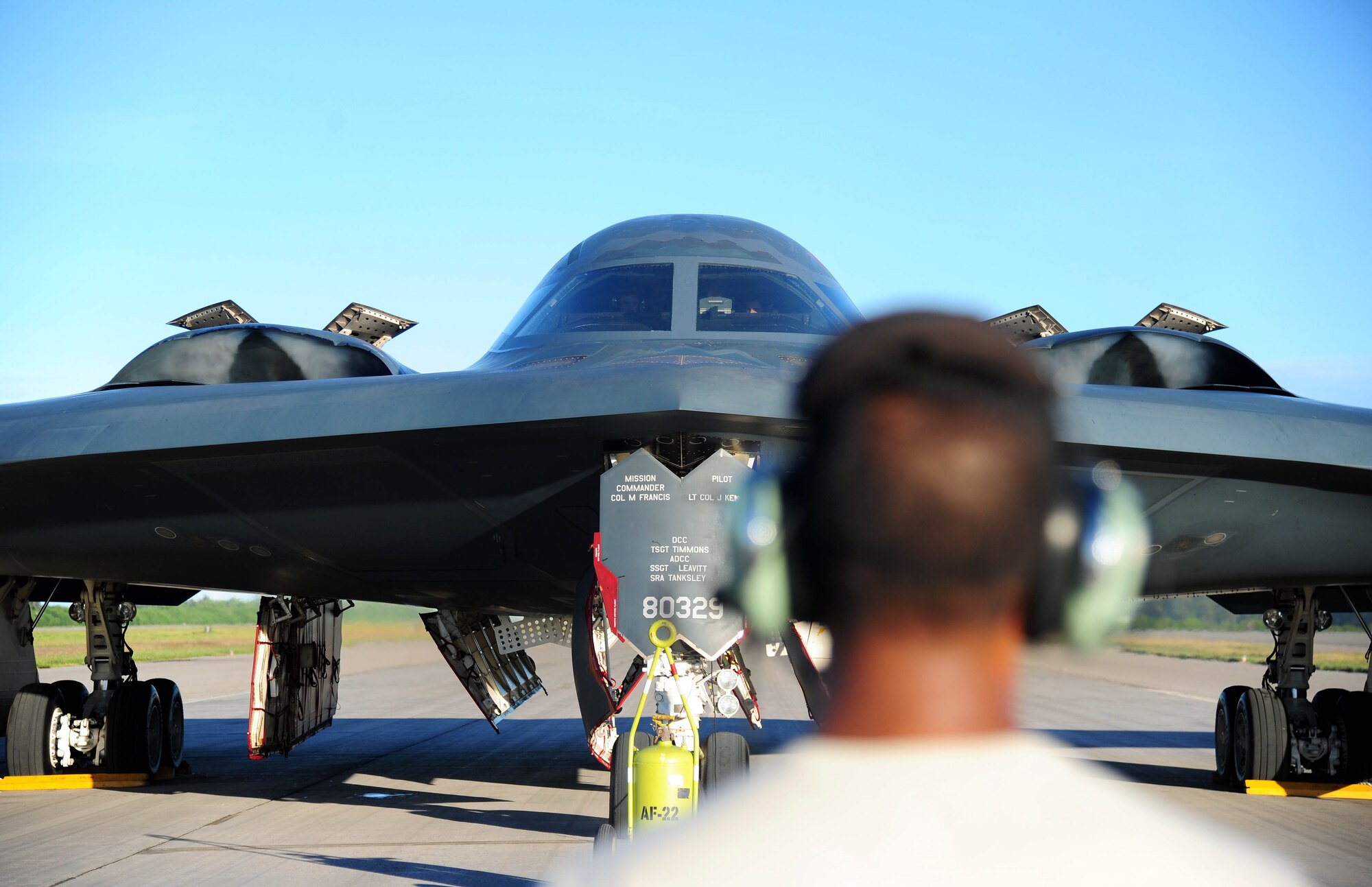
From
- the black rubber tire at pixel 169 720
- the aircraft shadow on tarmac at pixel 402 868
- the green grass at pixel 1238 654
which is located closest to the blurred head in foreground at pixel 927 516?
the aircraft shadow on tarmac at pixel 402 868

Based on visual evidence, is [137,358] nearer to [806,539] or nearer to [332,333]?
[332,333]

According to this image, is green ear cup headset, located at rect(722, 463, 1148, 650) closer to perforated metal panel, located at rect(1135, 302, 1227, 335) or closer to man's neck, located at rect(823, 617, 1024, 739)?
man's neck, located at rect(823, 617, 1024, 739)

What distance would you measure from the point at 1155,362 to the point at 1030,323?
56.5 inches

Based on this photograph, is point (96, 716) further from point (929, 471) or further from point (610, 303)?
point (929, 471)

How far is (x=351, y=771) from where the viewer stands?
12.8 metres

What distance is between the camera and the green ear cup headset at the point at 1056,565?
1.09 metres

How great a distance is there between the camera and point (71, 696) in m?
11.6

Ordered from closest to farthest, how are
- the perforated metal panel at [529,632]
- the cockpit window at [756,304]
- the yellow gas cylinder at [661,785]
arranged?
the yellow gas cylinder at [661,785] < the cockpit window at [756,304] < the perforated metal panel at [529,632]

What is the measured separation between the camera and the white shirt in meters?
0.97

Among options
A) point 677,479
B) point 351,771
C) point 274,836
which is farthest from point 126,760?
point 677,479

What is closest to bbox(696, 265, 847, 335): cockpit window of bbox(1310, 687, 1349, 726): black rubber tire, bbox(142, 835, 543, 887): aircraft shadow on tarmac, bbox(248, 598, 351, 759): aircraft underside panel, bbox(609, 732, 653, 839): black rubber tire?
bbox(609, 732, 653, 839): black rubber tire

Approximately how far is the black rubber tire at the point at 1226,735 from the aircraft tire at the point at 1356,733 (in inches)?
34.8

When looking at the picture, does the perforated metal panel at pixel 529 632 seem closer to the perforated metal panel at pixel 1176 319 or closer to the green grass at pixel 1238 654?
the perforated metal panel at pixel 1176 319

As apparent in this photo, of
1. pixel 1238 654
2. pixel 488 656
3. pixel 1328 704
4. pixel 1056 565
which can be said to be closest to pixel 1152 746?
pixel 1328 704
